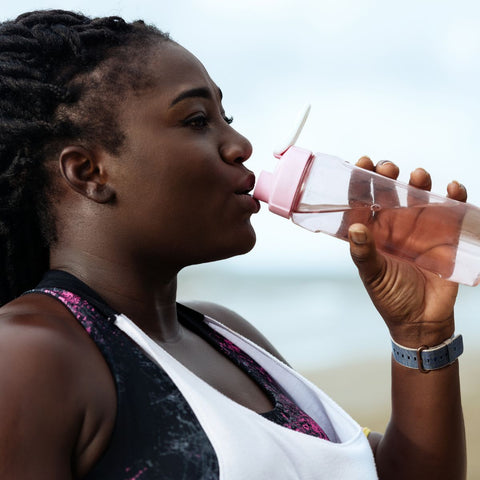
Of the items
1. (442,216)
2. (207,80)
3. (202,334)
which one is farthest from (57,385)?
(442,216)

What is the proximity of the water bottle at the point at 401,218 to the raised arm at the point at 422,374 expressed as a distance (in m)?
0.05

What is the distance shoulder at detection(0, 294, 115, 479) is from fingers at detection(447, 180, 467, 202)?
3.26 feet

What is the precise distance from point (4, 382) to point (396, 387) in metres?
1.05

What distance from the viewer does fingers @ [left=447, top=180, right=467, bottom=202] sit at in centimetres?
176

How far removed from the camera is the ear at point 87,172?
142 centimetres

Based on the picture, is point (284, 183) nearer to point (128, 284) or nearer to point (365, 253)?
point (365, 253)

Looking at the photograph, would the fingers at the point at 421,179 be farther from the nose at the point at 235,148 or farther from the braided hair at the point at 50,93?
the braided hair at the point at 50,93

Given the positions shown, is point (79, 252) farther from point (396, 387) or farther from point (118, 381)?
point (396, 387)

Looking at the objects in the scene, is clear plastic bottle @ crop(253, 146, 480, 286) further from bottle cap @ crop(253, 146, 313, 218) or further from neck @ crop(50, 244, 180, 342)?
neck @ crop(50, 244, 180, 342)

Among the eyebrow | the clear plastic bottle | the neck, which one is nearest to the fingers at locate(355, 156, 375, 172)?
the clear plastic bottle

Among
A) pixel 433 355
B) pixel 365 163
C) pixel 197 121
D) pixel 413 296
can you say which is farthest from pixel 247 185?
pixel 433 355

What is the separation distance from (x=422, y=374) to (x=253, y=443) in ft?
2.16

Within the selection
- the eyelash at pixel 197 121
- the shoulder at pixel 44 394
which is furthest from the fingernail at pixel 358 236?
the shoulder at pixel 44 394

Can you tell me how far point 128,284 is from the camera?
1459 mm
